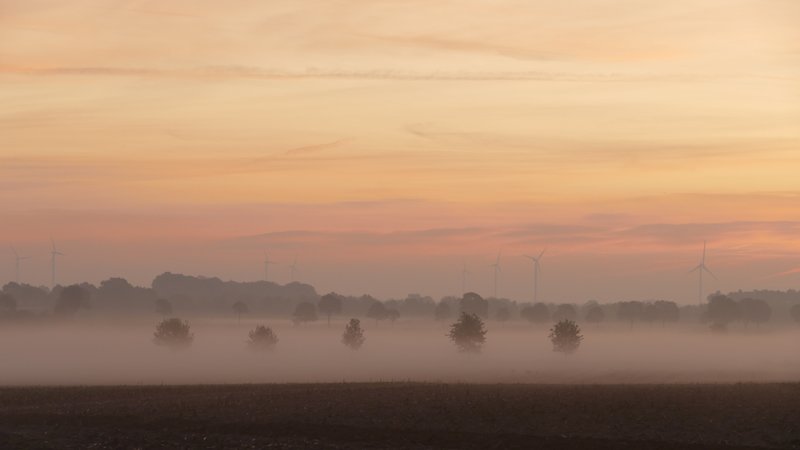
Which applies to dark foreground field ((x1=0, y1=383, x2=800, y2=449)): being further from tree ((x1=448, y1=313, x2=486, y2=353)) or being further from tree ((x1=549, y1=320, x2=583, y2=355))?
tree ((x1=549, y1=320, x2=583, y2=355))

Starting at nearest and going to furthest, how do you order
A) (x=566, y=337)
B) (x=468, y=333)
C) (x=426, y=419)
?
(x=426, y=419) < (x=468, y=333) < (x=566, y=337)

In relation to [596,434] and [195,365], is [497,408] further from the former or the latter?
[195,365]

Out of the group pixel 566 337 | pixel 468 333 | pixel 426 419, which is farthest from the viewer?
pixel 566 337

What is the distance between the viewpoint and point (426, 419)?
198 ft

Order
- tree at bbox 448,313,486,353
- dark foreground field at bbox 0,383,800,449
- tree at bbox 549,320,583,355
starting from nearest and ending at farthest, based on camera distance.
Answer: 1. dark foreground field at bbox 0,383,800,449
2. tree at bbox 448,313,486,353
3. tree at bbox 549,320,583,355

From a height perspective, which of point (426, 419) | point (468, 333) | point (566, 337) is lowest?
point (426, 419)

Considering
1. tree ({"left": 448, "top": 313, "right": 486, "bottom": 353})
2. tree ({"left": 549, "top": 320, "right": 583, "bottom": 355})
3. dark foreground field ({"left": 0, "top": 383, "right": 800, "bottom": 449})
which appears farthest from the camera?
tree ({"left": 549, "top": 320, "right": 583, "bottom": 355})

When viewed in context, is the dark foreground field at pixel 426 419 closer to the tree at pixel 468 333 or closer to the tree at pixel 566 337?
the tree at pixel 468 333

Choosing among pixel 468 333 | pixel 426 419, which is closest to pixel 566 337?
pixel 468 333

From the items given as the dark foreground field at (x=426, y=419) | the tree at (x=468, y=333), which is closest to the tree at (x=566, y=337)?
the tree at (x=468, y=333)

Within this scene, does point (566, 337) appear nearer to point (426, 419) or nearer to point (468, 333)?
point (468, 333)

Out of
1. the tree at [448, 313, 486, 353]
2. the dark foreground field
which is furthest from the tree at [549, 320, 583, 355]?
the dark foreground field

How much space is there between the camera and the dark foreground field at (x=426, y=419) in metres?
55.6

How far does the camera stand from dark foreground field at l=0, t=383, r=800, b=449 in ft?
182
